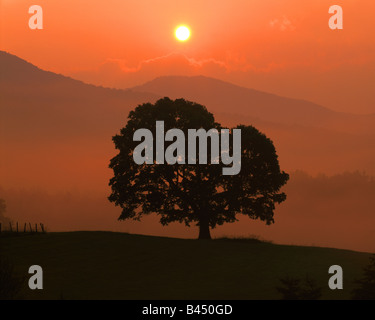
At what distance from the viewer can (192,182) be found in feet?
210

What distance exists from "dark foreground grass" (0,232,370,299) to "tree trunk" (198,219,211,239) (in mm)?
1975

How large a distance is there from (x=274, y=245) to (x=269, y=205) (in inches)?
165

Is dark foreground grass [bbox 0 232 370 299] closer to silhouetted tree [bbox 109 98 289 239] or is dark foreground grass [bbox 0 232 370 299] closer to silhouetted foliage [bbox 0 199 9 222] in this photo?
silhouetted tree [bbox 109 98 289 239]

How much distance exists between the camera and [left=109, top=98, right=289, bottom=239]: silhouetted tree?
63.7 meters

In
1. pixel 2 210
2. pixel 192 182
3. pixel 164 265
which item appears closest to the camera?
pixel 164 265

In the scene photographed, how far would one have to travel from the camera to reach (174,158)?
62594 mm

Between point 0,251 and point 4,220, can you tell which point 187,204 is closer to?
point 0,251

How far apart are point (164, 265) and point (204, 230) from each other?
12024 mm

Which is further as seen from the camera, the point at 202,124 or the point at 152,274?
the point at 202,124

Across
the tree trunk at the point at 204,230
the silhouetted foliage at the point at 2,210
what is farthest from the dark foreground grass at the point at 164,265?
the silhouetted foliage at the point at 2,210

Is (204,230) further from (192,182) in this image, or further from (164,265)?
(164,265)

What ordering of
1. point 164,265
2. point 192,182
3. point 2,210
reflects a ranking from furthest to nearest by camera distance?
point 2,210
point 192,182
point 164,265

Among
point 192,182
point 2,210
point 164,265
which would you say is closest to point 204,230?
point 192,182
